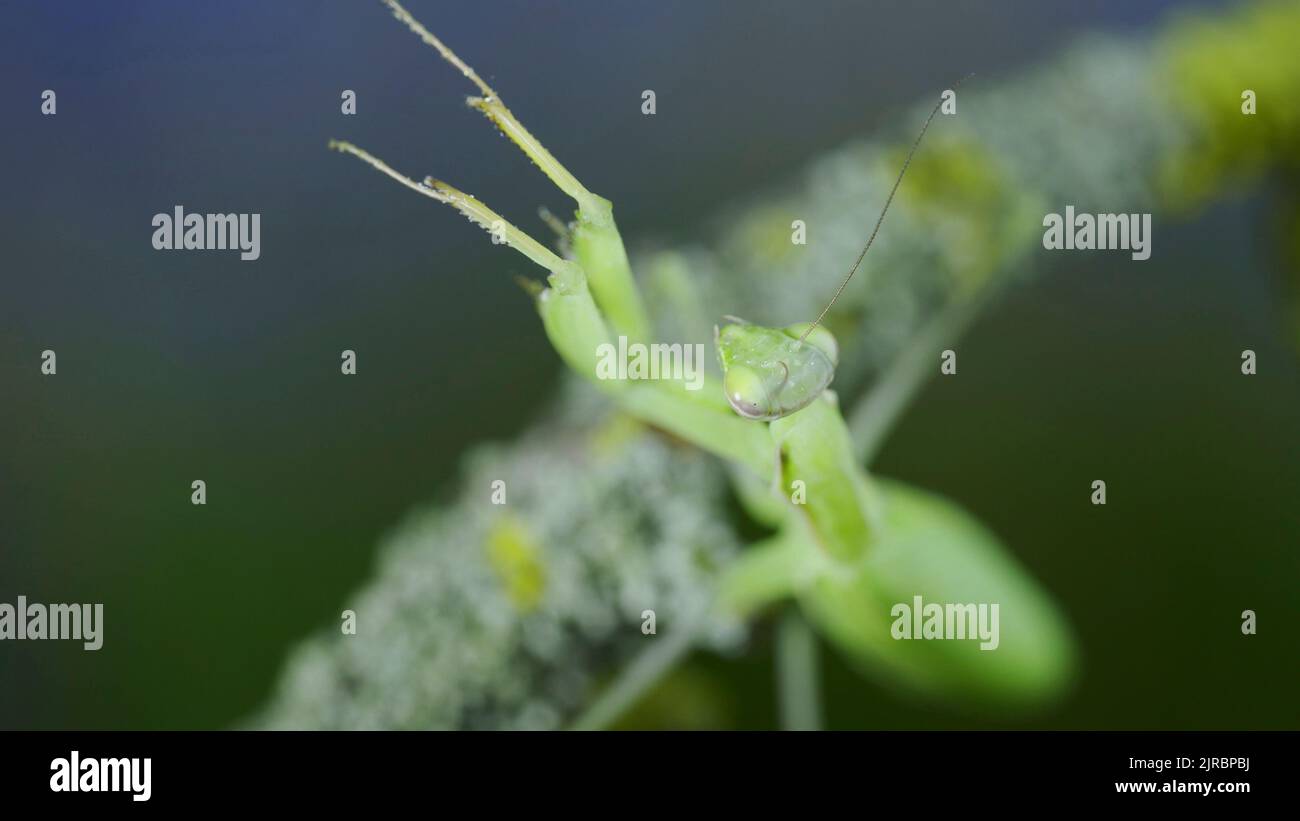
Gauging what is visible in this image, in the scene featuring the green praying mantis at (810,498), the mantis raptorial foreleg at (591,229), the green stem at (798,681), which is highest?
the mantis raptorial foreleg at (591,229)

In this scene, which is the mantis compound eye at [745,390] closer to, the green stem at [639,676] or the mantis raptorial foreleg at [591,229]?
the mantis raptorial foreleg at [591,229]

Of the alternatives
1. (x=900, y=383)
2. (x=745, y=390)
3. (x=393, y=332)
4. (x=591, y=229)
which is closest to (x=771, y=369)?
(x=745, y=390)

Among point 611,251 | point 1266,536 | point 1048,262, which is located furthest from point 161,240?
point 1266,536

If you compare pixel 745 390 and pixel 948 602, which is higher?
pixel 745 390

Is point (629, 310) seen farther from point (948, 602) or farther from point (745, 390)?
point (948, 602)

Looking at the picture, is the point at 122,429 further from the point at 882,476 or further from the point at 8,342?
the point at 882,476

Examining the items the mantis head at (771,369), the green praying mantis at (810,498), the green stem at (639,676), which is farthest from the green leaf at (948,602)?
the mantis head at (771,369)
